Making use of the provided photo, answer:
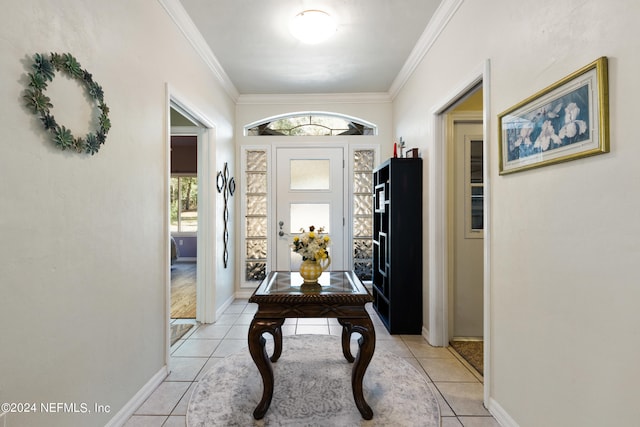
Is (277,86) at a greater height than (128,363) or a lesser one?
greater

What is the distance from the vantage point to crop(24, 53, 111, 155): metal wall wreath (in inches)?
49.5

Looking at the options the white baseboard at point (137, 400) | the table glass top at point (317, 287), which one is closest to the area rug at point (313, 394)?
the white baseboard at point (137, 400)

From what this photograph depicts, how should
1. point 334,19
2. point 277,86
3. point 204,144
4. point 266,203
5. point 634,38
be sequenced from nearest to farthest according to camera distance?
point 634,38 < point 334,19 < point 204,144 < point 277,86 < point 266,203

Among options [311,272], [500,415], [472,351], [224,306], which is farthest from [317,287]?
[224,306]

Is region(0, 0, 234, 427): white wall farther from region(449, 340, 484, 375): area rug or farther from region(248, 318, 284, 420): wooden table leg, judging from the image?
region(449, 340, 484, 375): area rug

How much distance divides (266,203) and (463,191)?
2.55 meters

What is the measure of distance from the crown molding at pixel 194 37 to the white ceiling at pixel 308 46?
0.02m

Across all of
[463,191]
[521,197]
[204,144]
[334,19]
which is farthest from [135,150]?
[463,191]

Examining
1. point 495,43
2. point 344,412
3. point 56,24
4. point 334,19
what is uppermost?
point 334,19

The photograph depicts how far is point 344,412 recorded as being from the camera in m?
1.91

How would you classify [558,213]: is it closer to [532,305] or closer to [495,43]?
[532,305]

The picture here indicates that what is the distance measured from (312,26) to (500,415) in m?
2.94

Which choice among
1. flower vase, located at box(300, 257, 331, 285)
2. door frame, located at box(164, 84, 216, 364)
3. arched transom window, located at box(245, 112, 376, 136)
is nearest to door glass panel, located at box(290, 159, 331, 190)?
arched transom window, located at box(245, 112, 376, 136)

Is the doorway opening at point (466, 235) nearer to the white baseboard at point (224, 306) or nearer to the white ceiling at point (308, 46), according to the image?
the white ceiling at point (308, 46)
